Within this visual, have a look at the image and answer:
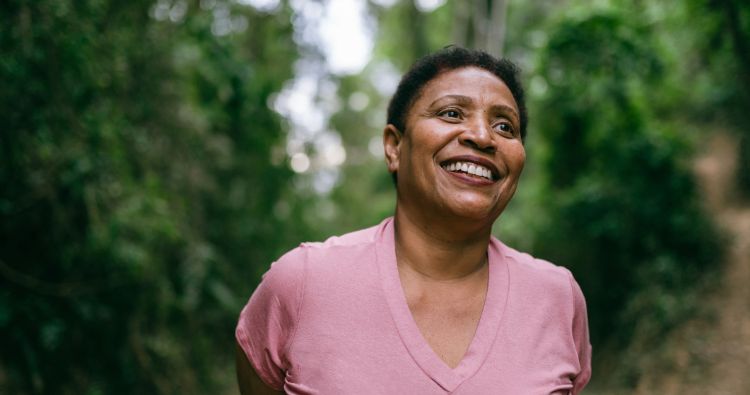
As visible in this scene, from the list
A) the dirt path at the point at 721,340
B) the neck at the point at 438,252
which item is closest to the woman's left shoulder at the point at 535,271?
→ the neck at the point at 438,252

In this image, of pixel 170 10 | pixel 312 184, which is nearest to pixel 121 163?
pixel 170 10

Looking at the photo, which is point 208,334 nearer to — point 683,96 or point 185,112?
point 185,112

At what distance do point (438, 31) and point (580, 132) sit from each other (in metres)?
6.21

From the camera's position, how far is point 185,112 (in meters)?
6.20

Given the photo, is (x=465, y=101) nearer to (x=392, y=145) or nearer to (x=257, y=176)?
(x=392, y=145)

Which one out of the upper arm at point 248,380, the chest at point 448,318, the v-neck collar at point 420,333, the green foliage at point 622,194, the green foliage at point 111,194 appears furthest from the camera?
the green foliage at point 622,194

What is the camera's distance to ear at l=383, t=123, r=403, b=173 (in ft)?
6.50

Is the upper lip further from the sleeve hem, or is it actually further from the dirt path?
the dirt path

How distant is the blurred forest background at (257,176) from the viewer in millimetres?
4062

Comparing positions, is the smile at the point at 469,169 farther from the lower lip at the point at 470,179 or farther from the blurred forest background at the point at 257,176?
the blurred forest background at the point at 257,176

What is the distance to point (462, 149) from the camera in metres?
1.77

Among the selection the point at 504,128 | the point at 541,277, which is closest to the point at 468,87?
the point at 504,128

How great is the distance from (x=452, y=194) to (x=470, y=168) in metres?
0.10

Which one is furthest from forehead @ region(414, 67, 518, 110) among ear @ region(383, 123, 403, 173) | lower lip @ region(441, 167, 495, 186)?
lower lip @ region(441, 167, 495, 186)
